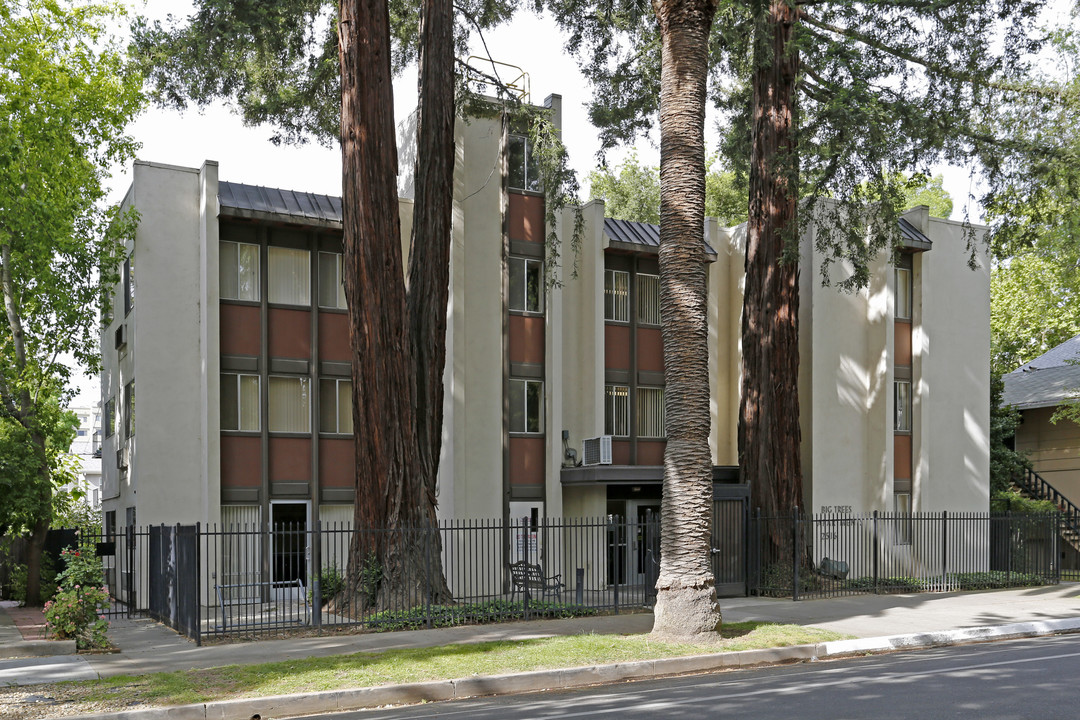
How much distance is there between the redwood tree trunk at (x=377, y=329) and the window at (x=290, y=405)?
19.0 ft

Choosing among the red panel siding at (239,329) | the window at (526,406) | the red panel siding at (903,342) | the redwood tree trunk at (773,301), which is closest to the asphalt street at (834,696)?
the redwood tree trunk at (773,301)

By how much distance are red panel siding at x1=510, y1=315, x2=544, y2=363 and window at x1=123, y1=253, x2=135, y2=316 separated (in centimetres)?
924

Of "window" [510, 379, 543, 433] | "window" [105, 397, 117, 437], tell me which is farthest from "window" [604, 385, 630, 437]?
"window" [105, 397, 117, 437]

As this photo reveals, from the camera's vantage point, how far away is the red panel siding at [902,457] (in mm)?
29391

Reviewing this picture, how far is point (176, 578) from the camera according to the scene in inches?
651

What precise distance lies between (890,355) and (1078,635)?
13.6m

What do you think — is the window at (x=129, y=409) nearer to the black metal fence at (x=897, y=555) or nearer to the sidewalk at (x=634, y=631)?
the sidewalk at (x=634, y=631)

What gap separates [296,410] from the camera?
23516mm

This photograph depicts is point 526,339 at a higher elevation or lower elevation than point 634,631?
higher

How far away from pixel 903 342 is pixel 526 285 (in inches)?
483

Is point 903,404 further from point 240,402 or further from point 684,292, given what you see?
point 240,402

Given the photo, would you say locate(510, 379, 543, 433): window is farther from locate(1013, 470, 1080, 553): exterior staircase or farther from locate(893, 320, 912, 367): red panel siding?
locate(1013, 470, 1080, 553): exterior staircase

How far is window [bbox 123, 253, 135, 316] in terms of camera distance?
914 inches

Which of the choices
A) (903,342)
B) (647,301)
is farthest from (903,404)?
(647,301)
